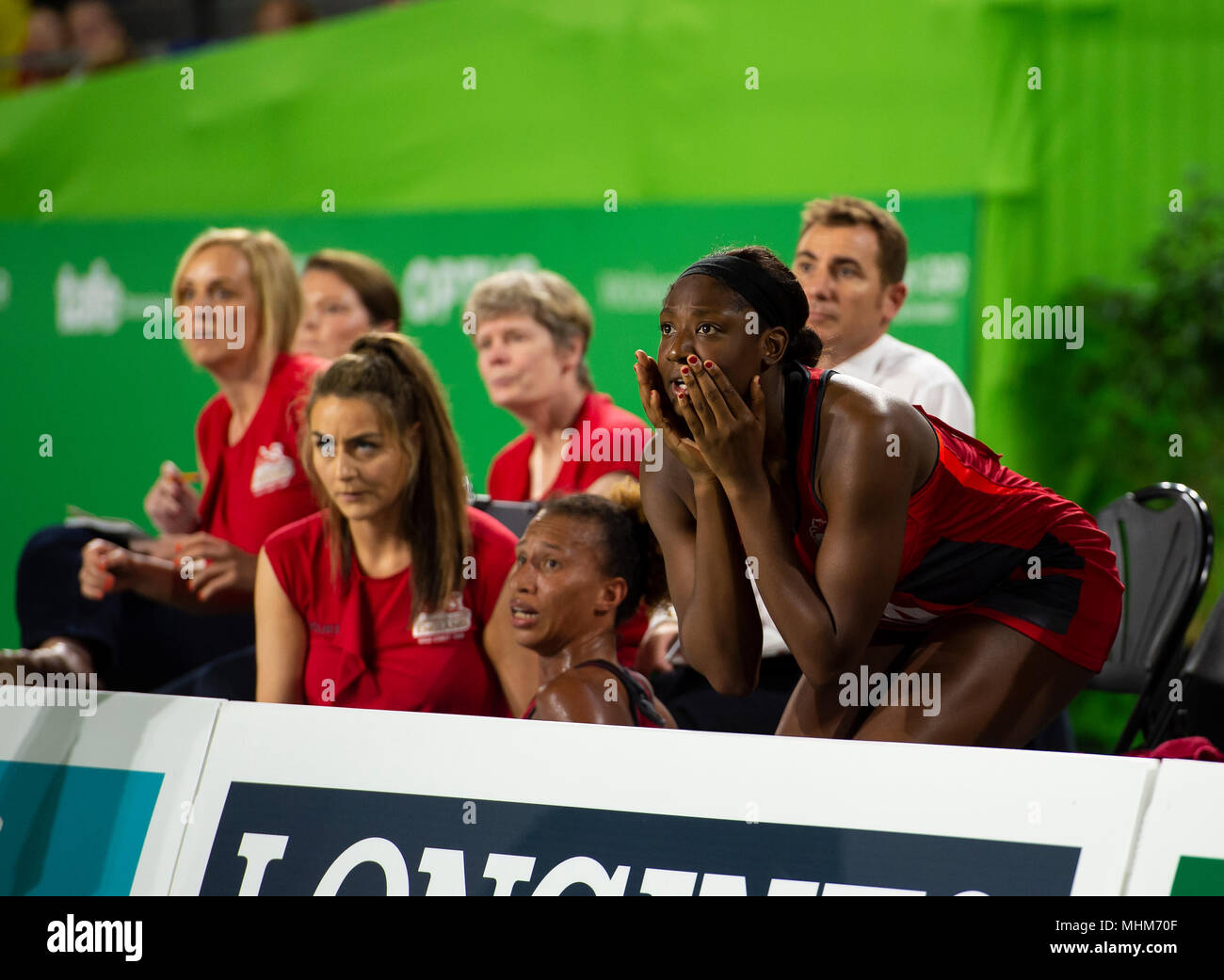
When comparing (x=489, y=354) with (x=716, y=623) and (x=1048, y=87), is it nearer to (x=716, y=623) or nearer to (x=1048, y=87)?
(x=716, y=623)

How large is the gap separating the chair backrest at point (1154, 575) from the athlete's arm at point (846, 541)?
87cm

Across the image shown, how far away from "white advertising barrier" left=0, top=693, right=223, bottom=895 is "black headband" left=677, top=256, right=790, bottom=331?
1.12m

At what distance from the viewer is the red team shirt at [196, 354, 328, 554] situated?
387cm

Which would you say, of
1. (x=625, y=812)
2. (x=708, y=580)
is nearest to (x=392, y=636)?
(x=708, y=580)

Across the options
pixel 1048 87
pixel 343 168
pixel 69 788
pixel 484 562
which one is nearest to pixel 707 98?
pixel 1048 87

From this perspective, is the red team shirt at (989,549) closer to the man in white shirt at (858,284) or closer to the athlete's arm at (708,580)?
the athlete's arm at (708,580)

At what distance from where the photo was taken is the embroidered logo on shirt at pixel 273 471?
153 inches

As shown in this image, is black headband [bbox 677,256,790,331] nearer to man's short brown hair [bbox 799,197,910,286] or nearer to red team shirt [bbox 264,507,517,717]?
red team shirt [bbox 264,507,517,717]

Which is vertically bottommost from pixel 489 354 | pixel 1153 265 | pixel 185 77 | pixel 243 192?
pixel 489 354

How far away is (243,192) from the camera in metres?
6.84

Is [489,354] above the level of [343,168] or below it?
below

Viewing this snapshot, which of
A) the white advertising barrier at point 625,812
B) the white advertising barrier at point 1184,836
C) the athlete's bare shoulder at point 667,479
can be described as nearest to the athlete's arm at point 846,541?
the athlete's bare shoulder at point 667,479
